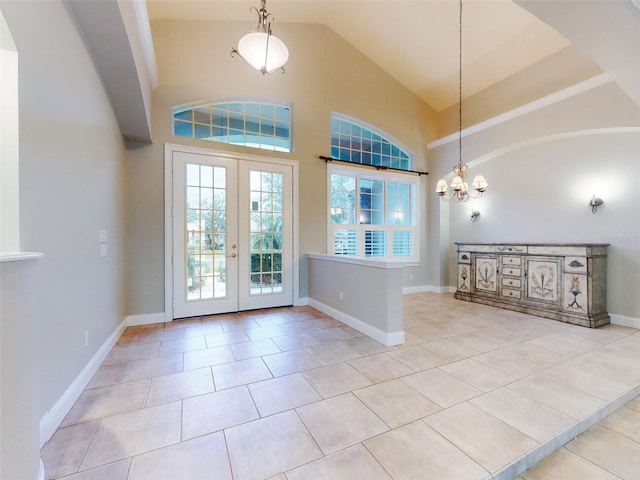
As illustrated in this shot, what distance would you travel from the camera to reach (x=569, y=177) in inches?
168

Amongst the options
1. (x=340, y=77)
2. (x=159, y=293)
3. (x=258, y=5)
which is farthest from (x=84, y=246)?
(x=340, y=77)

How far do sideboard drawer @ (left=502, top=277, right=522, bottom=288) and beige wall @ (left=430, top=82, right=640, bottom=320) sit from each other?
2.86 ft

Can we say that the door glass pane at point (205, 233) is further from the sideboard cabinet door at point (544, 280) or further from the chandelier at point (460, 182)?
the sideboard cabinet door at point (544, 280)

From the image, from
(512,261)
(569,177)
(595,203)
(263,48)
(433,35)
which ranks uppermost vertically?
(433,35)

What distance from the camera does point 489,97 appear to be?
5121mm

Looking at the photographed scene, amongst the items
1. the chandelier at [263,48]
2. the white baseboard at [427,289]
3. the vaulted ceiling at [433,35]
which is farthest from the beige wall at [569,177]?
the chandelier at [263,48]

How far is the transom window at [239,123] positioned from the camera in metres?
4.12

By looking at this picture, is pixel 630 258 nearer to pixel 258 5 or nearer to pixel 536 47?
pixel 536 47

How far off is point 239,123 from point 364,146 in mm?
2517

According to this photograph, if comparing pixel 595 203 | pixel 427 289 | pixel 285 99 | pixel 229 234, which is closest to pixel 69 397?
pixel 229 234

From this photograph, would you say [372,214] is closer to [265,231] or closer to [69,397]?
[265,231]

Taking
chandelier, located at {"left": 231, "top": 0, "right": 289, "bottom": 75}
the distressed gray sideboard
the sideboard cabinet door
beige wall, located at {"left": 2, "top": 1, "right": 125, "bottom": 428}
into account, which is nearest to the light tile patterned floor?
beige wall, located at {"left": 2, "top": 1, "right": 125, "bottom": 428}

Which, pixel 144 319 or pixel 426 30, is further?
pixel 426 30

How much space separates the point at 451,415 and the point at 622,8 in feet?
9.57
